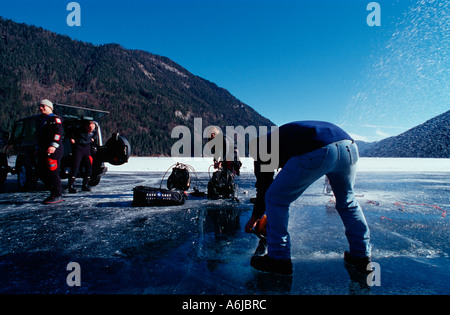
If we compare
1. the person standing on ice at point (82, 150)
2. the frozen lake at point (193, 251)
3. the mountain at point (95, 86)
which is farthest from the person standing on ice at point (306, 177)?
the mountain at point (95, 86)

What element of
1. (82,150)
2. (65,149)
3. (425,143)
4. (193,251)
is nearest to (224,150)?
(193,251)

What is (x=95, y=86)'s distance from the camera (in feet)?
347

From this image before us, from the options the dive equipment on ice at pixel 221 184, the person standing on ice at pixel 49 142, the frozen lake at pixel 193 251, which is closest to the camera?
the frozen lake at pixel 193 251

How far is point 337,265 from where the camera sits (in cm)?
200

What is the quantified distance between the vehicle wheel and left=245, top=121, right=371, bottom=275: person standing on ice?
20.8 ft

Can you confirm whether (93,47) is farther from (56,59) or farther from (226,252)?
(226,252)

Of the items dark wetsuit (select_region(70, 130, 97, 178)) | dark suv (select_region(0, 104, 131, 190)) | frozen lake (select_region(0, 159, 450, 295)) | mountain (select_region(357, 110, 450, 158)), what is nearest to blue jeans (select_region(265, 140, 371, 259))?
frozen lake (select_region(0, 159, 450, 295))

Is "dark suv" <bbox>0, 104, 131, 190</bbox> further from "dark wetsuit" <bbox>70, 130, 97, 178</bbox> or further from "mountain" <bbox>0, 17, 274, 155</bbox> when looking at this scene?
"mountain" <bbox>0, 17, 274, 155</bbox>

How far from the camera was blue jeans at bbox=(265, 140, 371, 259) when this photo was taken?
1721mm

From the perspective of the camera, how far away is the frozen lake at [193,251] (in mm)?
1646

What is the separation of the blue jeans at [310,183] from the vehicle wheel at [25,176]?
6469 mm

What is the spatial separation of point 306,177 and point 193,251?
1328mm

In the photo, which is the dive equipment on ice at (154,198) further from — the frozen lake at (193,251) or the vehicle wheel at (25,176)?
the vehicle wheel at (25,176)

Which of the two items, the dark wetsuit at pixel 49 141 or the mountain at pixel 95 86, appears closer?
the dark wetsuit at pixel 49 141
